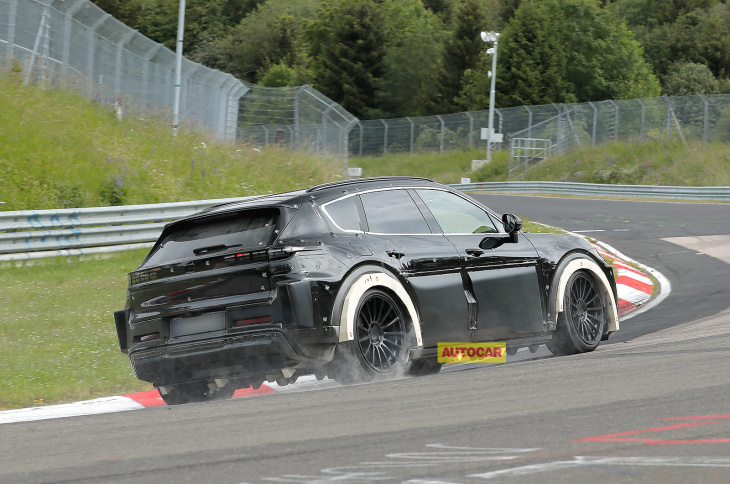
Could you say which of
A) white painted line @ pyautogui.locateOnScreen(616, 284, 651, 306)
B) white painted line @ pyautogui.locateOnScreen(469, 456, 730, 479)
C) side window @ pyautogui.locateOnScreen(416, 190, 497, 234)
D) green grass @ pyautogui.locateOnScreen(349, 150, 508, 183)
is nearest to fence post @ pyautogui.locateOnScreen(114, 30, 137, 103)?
white painted line @ pyautogui.locateOnScreen(616, 284, 651, 306)

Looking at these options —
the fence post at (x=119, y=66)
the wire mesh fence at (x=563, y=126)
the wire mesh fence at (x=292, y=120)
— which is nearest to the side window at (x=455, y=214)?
the fence post at (x=119, y=66)

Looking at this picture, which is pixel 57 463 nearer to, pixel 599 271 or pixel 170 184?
pixel 599 271

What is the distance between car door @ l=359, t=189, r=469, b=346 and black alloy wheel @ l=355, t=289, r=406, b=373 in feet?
0.75

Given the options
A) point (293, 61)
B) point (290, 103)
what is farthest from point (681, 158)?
point (293, 61)

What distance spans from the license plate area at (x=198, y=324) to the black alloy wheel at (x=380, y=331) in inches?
36.0

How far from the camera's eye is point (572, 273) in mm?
8297

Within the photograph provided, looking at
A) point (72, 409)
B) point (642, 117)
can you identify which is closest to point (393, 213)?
point (72, 409)


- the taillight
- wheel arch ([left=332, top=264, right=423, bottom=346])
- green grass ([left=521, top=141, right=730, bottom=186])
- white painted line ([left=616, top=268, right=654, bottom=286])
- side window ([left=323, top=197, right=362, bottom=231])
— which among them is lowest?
white painted line ([left=616, top=268, right=654, bottom=286])

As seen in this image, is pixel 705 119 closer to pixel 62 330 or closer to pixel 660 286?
pixel 660 286

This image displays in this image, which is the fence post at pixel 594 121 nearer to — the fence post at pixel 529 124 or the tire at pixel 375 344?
the fence post at pixel 529 124

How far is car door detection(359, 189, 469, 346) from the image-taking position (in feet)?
22.8

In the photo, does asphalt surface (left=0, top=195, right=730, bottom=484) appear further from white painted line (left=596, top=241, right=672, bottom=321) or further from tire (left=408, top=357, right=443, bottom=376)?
white painted line (left=596, top=241, right=672, bottom=321)

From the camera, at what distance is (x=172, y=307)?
6.60 meters

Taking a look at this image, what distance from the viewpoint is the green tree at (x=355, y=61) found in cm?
8181
